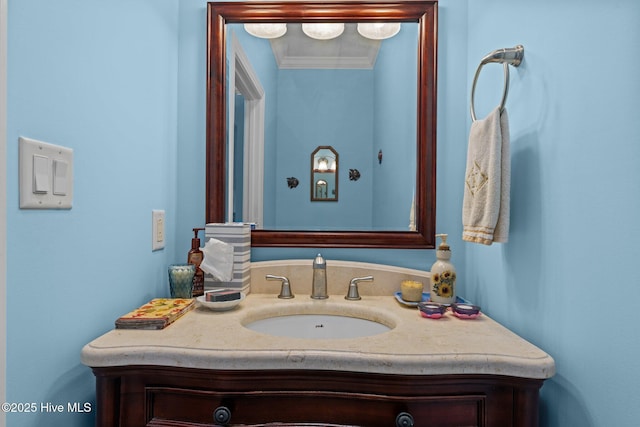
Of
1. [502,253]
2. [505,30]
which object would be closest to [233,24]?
[505,30]

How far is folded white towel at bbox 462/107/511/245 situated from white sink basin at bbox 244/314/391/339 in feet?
1.30

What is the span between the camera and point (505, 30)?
3.23ft

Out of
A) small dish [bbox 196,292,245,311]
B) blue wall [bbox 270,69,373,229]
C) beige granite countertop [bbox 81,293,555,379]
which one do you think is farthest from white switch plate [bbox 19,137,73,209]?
blue wall [bbox 270,69,373,229]

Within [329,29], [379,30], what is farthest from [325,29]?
[379,30]

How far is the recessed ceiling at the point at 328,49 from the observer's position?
49.1 inches

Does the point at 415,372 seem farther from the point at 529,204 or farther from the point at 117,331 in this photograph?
the point at 117,331

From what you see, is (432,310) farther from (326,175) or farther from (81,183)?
(81,183)

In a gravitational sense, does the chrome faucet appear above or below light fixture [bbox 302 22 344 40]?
below

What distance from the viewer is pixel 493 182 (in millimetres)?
887

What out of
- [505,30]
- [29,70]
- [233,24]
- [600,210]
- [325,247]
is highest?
[233,24]

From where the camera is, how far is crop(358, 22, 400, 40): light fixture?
124 cm

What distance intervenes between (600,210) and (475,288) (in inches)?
22.0

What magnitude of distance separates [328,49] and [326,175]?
45 cm

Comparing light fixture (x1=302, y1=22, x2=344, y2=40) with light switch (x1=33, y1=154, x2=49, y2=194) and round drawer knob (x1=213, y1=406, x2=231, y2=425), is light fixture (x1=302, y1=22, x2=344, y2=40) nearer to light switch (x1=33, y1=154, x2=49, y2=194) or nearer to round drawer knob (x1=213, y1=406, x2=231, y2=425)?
light switch (x1=33, y1=154, x2=49, y2=194)
